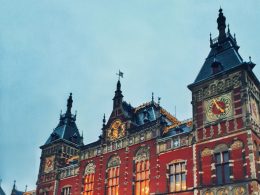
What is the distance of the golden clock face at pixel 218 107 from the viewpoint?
34.2 meters

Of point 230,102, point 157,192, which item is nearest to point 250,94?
point 230,102

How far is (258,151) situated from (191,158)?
6.48m

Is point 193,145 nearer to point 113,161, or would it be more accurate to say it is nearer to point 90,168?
point 113,161

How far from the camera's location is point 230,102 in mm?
34312

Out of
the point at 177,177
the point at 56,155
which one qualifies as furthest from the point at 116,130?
the point at 56,155

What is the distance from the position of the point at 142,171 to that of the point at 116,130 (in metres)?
7.54

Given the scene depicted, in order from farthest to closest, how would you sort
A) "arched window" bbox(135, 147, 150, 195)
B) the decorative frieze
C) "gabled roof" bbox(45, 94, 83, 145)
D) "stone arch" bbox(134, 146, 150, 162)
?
"gabled roof" bbox(45, 94, 83, 145) → "stone arch" bbox(134, 146, 150, 162) → "arched window" bbox(135, 147, 150, 195) → the decorative frieze

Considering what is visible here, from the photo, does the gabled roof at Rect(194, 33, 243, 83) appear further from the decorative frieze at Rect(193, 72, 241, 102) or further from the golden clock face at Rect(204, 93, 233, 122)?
the golden clock face at Rect(204, 93, 233, 122)

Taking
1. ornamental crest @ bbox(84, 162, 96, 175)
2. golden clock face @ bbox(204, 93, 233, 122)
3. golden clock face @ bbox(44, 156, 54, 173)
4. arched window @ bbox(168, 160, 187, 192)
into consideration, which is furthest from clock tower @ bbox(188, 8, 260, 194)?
golden clock face @ bbox(44, 156, 54, 173)

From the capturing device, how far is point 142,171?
39656mm

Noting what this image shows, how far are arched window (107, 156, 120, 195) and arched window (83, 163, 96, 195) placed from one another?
9.80 feet

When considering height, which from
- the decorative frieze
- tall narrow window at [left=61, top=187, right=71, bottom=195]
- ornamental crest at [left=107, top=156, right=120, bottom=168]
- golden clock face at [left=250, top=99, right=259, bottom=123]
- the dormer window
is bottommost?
tall narrow window at [left=61, top=187, right=71, bottom=195]

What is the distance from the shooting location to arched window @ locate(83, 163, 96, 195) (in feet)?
148

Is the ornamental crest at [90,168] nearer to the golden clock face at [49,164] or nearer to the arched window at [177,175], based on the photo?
the golden clock face at [49,164]
